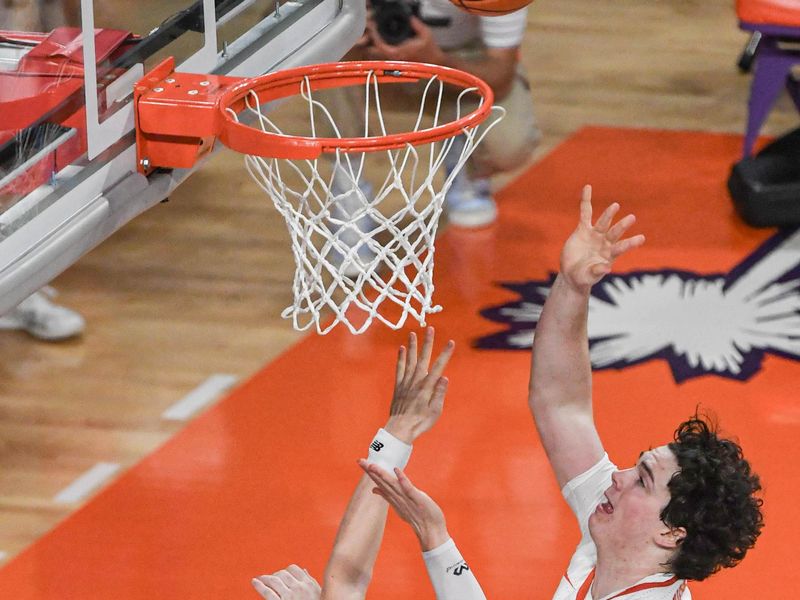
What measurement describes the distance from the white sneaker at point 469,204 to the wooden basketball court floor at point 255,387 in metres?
0.07

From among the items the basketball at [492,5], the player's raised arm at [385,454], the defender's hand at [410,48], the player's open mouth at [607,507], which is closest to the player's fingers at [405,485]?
the player's raised arm at [385,454]

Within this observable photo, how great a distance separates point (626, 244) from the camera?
283 centimetres

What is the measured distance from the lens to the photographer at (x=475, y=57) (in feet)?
15.6

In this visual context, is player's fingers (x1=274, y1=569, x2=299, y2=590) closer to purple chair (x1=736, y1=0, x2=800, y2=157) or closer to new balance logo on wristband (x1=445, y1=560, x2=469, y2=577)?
new balance logo on wristband (x1=445, y1=560, x2=469, y2=577)

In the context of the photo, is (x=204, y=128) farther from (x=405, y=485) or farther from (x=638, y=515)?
(x=638, y=515)

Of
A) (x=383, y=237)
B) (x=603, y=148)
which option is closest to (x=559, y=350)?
(x=383, y=237)

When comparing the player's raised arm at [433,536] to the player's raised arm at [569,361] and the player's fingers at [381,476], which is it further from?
the player's raised arm at [569,361]

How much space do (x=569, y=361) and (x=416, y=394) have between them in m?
0.35

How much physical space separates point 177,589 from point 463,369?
1451mm

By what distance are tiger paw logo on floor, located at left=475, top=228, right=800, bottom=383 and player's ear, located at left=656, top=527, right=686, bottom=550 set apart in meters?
2.06

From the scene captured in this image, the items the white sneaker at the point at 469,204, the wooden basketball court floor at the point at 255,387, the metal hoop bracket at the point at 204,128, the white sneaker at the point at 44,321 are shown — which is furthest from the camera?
the white sneaker at the point at 469,204

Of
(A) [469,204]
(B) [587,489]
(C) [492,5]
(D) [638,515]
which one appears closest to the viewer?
(D) [638,515]

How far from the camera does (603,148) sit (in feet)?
21.1

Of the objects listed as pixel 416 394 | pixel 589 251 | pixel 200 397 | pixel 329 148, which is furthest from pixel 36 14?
pixel 200 397
